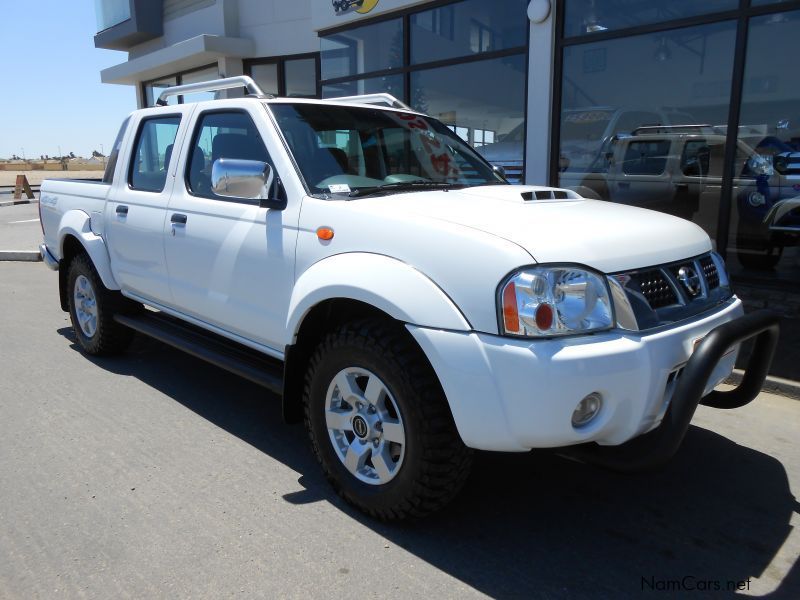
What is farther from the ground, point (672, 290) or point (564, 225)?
point (564, 225)

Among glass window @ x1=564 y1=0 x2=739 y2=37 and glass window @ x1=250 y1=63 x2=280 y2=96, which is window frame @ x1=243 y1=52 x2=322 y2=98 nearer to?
glass window @ x1=250 y1=63 x2=280 y2=96

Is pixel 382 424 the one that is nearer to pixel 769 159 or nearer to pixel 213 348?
pixel 213 348

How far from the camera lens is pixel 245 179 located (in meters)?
3.14

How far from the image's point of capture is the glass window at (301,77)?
13344 mm

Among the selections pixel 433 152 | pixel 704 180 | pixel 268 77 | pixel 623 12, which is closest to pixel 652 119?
pixel 704 180

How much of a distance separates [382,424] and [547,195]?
4.83ft

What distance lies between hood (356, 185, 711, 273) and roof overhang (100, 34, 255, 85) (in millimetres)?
12225

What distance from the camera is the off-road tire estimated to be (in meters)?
4.97

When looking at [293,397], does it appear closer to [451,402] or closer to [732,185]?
[451,402]

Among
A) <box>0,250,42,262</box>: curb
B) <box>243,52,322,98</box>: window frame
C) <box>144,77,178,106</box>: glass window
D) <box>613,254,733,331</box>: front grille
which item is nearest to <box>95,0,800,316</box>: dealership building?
<box>243,52,322,98</box>: window frame

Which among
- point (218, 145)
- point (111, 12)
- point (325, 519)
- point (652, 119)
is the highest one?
point (111, 12)

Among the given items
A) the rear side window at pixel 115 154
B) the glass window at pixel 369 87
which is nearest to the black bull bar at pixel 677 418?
the rear side window at pixel 115 154

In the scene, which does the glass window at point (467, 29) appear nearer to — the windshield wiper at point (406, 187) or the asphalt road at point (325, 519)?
the windshield wiper at point (406, 187)

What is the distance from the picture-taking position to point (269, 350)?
136 inches
